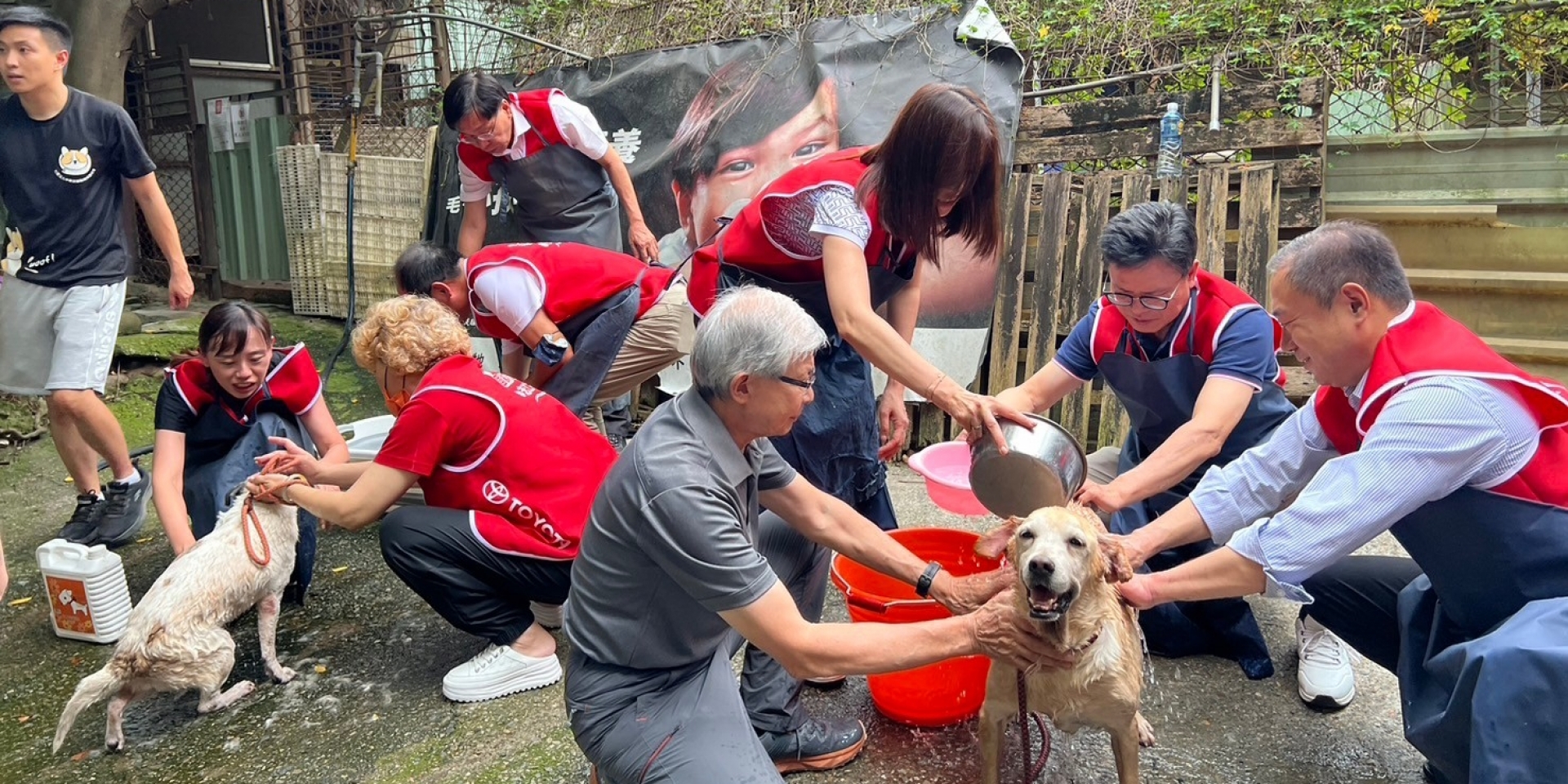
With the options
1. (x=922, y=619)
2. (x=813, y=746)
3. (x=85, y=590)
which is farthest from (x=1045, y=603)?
(x=85, y=590)

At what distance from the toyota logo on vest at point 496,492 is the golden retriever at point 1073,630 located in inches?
68.9

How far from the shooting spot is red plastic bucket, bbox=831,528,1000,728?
295 cm

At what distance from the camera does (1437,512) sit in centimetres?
240

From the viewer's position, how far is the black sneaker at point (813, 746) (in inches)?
120

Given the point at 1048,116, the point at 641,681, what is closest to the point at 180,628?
the point at 641,681

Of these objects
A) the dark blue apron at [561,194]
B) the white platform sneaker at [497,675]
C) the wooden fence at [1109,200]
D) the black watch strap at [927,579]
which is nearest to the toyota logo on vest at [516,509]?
the white platform sneaker at [497,675]

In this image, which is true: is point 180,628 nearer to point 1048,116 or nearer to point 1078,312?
point 1078,312

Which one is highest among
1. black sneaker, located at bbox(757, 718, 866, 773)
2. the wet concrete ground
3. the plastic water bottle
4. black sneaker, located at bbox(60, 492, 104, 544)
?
the plastic water bottle

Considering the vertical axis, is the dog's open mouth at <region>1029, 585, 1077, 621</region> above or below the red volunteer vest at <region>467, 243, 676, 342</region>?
below

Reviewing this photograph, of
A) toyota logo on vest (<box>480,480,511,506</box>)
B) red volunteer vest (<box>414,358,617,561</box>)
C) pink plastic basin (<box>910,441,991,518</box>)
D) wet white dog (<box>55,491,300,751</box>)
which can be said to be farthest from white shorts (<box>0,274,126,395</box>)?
pink plastic basin (<box>910,441,991,518</box>)

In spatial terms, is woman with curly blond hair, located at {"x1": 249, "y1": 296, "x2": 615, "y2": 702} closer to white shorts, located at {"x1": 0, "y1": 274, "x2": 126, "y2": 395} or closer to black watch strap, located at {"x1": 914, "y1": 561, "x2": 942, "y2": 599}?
black watch strap, located at {"x1": 914, "y1": 561, "x2": 942, "y2": 599}

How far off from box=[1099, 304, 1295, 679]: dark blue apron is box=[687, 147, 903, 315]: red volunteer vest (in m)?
1.05

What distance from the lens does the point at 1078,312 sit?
232 inches

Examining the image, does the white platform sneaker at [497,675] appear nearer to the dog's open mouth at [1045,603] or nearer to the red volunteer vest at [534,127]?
the dog's open mouth at [1045,603]
